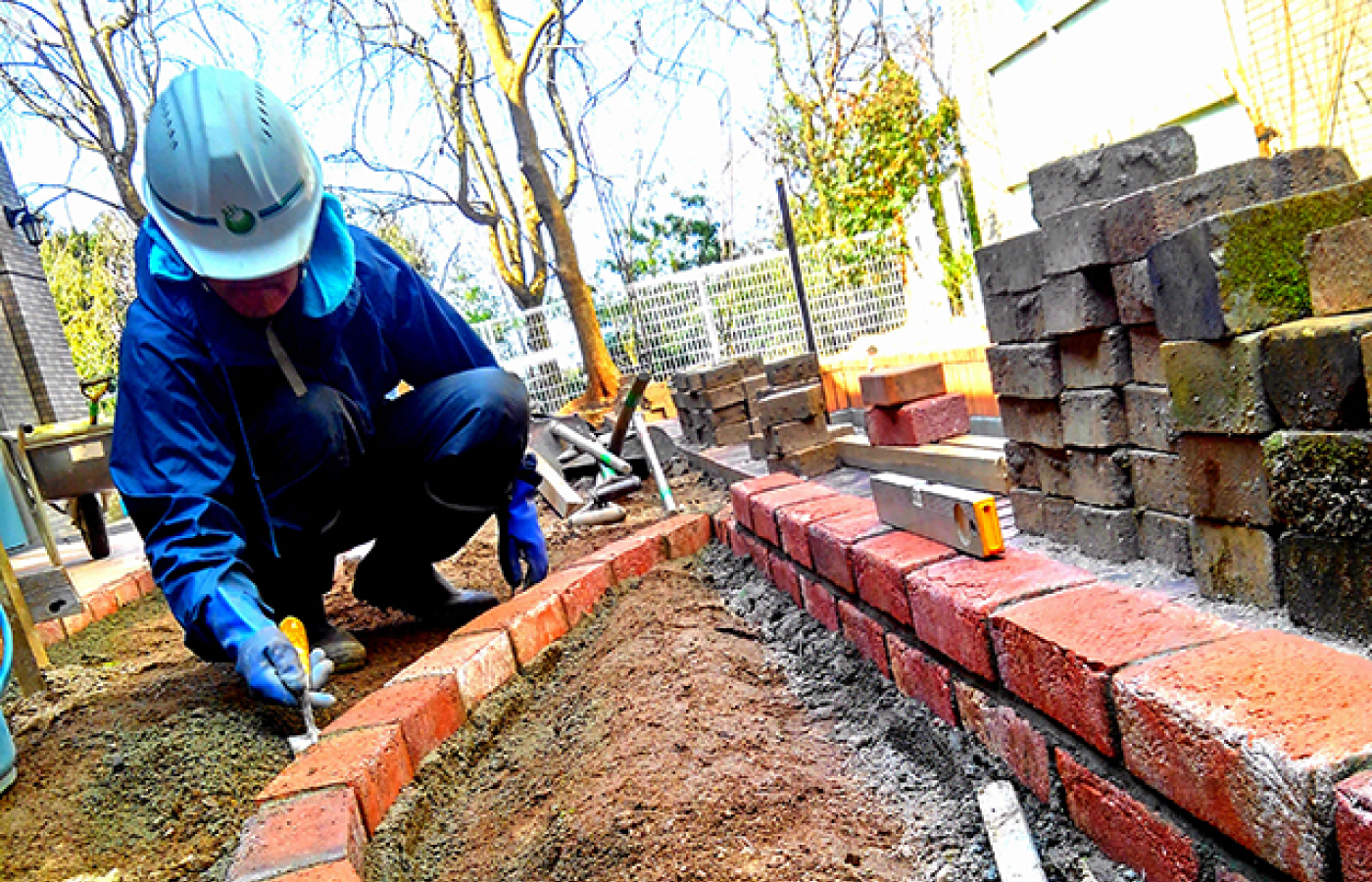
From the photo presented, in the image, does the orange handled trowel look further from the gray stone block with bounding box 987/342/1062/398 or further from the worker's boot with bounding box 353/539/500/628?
the gray stone block with bounding box 987/342/1062/398

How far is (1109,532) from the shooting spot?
70.2 inches

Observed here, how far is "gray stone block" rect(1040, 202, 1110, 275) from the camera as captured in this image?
1637 mm

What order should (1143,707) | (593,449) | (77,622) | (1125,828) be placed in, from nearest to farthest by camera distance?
(1143,707) → (1125,828) → (77,622) → (593,449)

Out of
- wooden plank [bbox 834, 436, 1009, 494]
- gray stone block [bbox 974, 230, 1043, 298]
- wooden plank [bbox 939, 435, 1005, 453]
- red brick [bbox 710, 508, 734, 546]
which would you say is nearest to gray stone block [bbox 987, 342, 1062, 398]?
gray stone block [bbox 974, 230, 1043, 298]

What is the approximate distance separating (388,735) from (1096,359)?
151 cm

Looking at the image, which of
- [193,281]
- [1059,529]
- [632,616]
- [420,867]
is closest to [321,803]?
[420,867]

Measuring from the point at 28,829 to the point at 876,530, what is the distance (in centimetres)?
174

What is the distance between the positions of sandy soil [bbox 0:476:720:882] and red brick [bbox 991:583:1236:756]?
4.38 ft

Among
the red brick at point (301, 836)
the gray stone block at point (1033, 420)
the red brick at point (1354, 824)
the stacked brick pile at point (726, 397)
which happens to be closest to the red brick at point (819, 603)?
the gray stone block at point (1033, 420)

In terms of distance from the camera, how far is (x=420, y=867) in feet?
5.67

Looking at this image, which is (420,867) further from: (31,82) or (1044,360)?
(31,82)

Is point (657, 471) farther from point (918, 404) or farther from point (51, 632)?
point (51, 632)

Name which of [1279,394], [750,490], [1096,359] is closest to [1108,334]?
[1096,359]

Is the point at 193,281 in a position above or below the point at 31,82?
below
